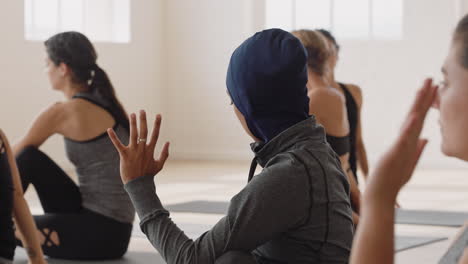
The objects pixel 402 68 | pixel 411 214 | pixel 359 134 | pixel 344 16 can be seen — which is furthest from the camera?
pixel 344 16

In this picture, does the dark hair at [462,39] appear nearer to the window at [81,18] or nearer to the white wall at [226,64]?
the window at [81,18]

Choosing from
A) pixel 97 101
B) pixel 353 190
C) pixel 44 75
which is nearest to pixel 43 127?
pixel 97 101

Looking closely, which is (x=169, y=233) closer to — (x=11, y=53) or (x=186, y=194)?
(x=186, y=194)

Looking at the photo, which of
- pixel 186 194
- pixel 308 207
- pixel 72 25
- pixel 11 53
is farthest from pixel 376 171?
pixel 72 25

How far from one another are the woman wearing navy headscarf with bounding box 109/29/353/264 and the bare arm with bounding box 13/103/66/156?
82.2 inches

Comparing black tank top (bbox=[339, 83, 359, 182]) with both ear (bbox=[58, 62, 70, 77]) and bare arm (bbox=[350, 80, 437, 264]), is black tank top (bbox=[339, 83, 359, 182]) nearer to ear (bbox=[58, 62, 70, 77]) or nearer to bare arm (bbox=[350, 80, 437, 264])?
ear (bbox=[58, 62, 70, 77])

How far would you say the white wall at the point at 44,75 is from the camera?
8.05 metres

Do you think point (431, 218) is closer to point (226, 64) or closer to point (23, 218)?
point (23, 218)

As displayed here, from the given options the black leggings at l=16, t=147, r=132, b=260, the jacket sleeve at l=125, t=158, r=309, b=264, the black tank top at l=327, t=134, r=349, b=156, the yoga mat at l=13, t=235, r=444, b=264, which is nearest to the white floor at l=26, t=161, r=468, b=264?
the yoga mat at l=13, t=235, r=444, b=264

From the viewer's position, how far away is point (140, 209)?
193cm

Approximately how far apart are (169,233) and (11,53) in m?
6.49

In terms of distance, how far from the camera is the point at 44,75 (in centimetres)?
849

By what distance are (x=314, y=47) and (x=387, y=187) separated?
2.56m

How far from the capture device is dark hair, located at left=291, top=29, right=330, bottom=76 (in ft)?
12.1
